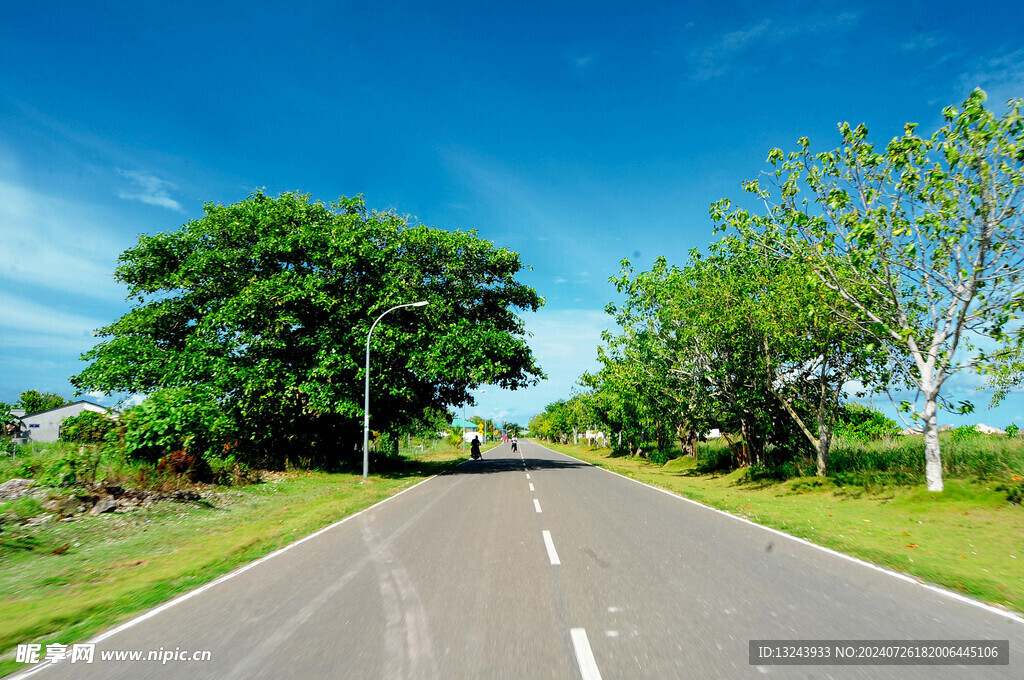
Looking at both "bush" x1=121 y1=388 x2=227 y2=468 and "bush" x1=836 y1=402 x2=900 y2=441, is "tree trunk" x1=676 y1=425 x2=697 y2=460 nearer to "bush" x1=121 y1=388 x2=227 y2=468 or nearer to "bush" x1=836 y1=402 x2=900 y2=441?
"bush" x1=836 y1=402 x2=900 y2=441

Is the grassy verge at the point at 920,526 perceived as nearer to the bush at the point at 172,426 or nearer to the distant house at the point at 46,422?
the bush at the point at 172,426

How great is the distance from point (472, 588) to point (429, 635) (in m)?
1.50

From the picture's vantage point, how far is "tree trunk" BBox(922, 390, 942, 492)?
13.3m

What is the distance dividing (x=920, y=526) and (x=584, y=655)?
34.5ft

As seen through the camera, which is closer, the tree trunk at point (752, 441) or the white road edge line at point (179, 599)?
the white road edge line at point (179, 599)

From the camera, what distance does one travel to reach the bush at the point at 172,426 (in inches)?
596

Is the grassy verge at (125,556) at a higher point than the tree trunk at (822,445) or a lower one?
lower

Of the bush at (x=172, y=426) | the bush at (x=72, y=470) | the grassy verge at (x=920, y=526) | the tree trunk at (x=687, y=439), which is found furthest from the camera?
the tree trunk at (x=687, y=439)

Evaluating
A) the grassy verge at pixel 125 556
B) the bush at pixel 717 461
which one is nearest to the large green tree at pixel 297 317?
the grassy verge at pixel 125 556

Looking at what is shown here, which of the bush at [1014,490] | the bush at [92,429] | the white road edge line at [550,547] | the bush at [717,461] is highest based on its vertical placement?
the bush at [92,429]

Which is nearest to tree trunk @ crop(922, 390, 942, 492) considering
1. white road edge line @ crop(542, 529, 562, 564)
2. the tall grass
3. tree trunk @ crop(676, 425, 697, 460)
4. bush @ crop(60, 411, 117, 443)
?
the tall grass

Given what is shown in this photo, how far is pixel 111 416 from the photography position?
15.5 meters

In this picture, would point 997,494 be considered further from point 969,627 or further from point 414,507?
point 414,507

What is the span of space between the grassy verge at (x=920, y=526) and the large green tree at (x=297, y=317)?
1293 centimetres
